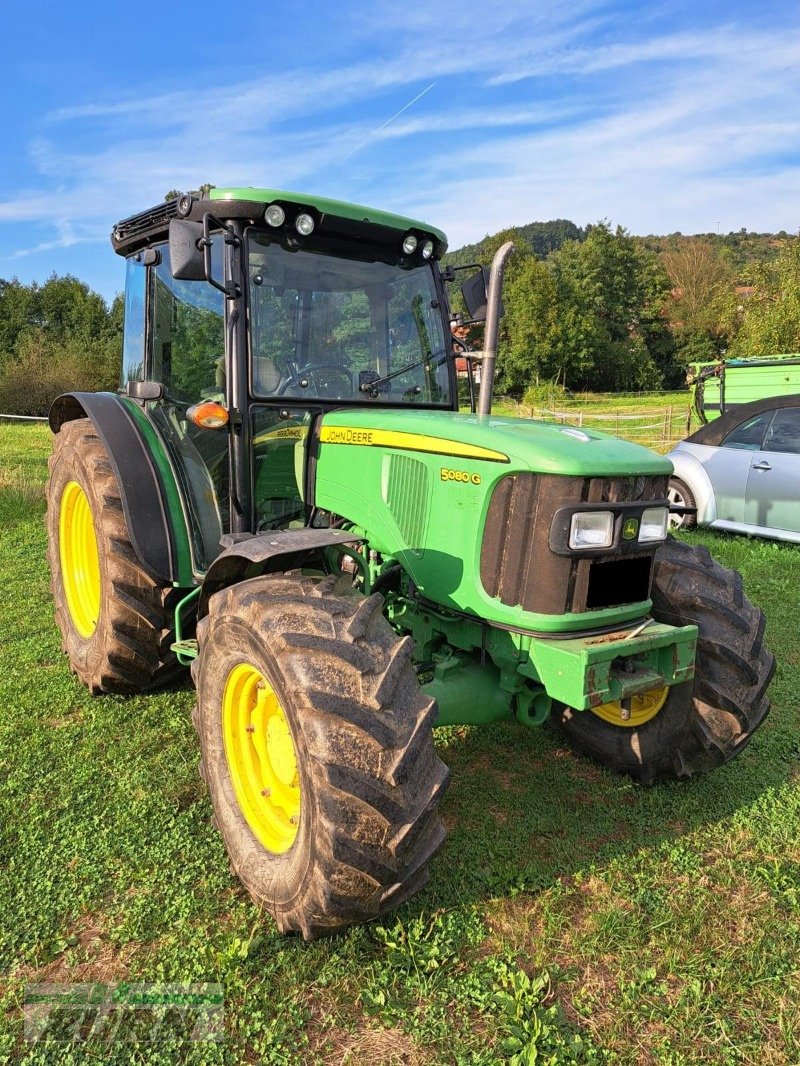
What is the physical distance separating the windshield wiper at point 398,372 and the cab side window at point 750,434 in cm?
533

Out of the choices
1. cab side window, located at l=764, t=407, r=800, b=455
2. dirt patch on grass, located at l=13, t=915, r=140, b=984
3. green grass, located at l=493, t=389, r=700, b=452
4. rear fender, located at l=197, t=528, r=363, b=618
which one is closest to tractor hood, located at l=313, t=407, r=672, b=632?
rear fender, located at l=197, t=528, r=363, b=618

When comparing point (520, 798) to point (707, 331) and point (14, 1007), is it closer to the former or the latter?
point (14, 1007)

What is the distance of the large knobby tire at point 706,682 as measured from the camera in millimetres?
2988

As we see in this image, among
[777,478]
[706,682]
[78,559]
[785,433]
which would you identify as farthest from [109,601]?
[785,433]

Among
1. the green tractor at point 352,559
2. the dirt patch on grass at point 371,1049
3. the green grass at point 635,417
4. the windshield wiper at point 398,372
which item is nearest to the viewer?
the dirt patch on grass at point 371,1049

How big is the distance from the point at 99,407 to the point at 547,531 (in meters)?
2.55

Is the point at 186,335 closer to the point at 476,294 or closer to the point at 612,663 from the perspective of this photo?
the point at 476,294

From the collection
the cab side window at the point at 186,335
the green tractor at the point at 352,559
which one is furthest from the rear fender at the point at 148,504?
the cab side window at the point at 186,335

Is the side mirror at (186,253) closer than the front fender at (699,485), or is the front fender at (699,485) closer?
the side mirror at (186,253)

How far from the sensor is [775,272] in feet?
77.9

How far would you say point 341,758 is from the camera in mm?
2027

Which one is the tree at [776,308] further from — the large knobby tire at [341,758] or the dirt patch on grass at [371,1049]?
the dirt patch on grass at [371,1049]

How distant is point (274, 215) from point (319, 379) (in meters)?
0.69

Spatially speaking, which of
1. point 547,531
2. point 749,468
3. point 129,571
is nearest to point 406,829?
point 547,531
